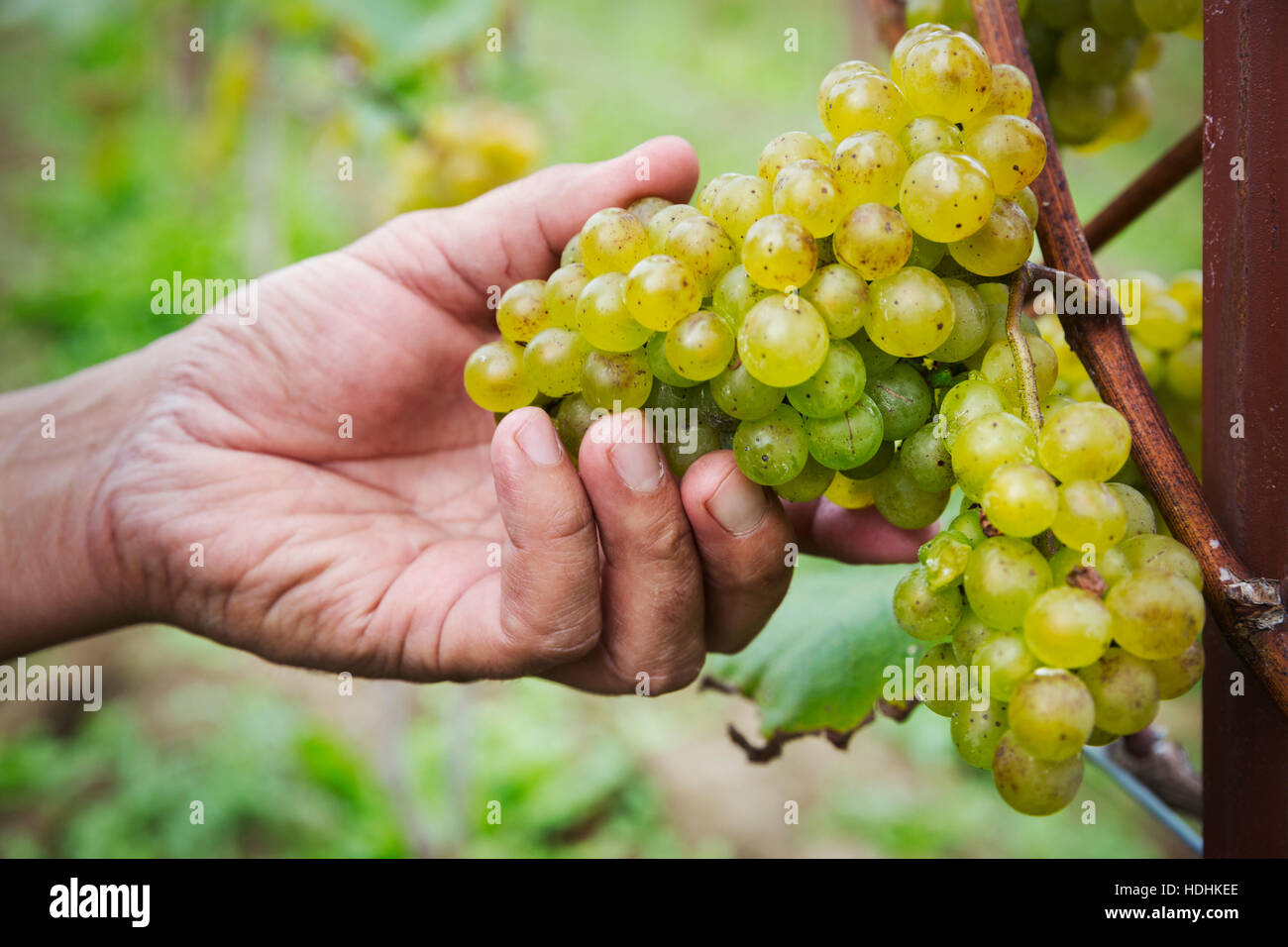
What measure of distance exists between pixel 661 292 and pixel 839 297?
0.43 ft

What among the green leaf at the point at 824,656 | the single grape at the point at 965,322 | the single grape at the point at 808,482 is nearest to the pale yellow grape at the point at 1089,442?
the single grape at the point at 965,322

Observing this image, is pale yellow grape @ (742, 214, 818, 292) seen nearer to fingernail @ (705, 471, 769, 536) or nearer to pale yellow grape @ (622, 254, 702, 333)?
pale yellow grape @ (622, 254, 702, 333)

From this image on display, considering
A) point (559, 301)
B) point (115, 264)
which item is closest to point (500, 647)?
point (559, 301)

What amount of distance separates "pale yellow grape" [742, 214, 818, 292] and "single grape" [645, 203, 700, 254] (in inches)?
3.8

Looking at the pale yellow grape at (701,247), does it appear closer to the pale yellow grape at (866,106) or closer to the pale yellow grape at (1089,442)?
the pale yellow grape at (866,106)

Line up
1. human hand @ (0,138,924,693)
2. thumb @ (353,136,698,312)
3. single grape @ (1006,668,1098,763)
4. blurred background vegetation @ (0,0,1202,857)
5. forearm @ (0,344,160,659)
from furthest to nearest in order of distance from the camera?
blurred background vegetation @ (0,0,1202,857) → forearm @ (0,344,160,659) → thumb @ (353,136,698,312) → human hand @ (0,138,924,693) → single grape @ (1006,668,1098,763)

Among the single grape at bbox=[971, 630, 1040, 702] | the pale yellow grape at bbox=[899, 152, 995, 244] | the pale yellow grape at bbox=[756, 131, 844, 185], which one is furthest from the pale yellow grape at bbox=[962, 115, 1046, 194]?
the single grape at bbox=[971, 630, 1040, 702]

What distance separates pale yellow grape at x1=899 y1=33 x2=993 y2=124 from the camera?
2.25 ft

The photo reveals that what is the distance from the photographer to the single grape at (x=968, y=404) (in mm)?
696

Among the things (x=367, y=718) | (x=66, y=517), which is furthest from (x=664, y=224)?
(x=367, y=718)

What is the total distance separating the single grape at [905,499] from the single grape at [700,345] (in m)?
0.19

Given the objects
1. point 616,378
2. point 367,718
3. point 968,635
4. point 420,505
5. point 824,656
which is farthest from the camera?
point 367,718

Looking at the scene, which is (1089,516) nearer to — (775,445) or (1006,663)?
(1006,663)

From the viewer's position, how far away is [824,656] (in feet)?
3.72
